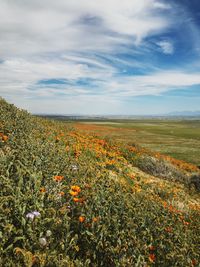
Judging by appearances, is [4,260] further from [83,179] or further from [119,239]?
[83,179]

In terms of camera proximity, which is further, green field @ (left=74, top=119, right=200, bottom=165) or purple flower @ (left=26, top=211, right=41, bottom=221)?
green field @ (left=74, top=119, right=200, bottom=165)

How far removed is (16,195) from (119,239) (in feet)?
5.72

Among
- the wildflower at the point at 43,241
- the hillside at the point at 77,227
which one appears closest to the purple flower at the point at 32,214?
the hillside at the point at 77,227

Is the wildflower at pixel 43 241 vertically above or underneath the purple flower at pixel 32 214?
underneath

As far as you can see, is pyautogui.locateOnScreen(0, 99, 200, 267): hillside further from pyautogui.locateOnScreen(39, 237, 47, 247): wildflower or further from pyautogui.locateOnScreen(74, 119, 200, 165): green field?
pyautogui.locateOnScreen(74, 119, 200, 165): green field

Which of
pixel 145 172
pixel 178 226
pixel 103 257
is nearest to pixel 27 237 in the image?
pixel 103 257

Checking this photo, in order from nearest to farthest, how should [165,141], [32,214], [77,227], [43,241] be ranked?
[43,241] < [32,214] < [77,227] < [165,141]

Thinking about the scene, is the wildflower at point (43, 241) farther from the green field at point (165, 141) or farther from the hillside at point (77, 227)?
the green field at point (165, 141)

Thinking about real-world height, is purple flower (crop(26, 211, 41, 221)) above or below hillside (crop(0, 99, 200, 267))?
above

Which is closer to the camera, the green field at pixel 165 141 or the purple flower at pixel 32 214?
the purple flower at pixel 32 214

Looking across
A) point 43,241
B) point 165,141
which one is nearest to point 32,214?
point 43,241

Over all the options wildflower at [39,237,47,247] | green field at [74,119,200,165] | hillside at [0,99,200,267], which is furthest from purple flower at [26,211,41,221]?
green field at [74,119,200,165]

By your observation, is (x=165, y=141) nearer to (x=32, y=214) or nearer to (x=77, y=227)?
(x=77, y=227)

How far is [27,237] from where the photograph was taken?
12.1 feet
